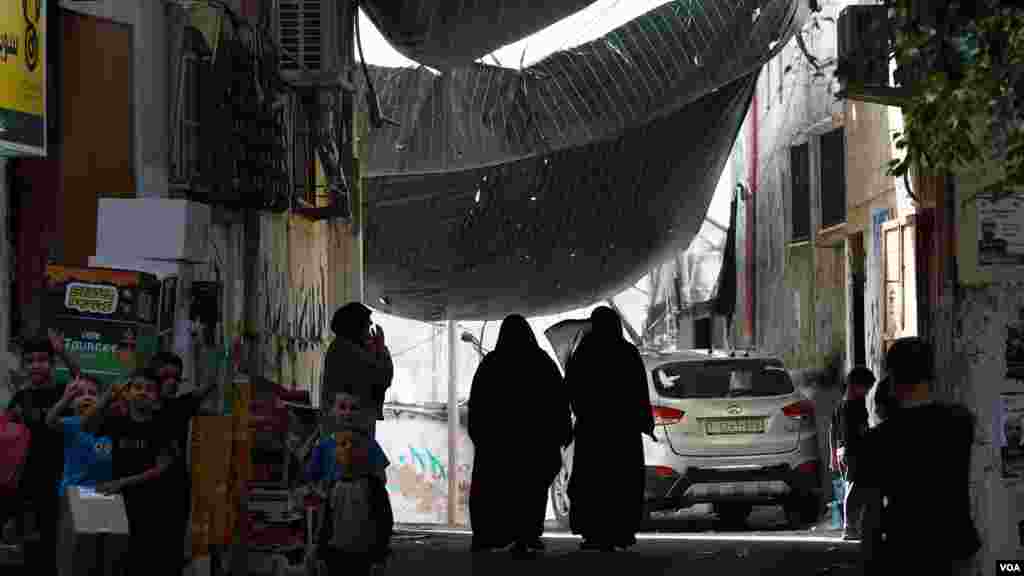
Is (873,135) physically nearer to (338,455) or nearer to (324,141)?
(324,141)

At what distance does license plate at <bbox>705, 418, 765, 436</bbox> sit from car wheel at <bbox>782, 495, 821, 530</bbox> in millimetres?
703

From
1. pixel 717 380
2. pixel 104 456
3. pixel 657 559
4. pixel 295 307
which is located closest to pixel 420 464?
pixel 717 380

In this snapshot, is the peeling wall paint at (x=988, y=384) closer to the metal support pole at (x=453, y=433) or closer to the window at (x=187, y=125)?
the window at (x=187, y=125)

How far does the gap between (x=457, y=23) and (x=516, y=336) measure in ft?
17.1

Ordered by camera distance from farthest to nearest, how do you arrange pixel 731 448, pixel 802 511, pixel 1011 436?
pixel 802 511 → pixel 731 448 → pixel 1011 436

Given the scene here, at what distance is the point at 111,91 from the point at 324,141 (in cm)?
521

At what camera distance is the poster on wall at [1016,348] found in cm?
1240

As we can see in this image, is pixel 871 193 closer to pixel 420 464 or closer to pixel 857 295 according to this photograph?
pixel 857 295

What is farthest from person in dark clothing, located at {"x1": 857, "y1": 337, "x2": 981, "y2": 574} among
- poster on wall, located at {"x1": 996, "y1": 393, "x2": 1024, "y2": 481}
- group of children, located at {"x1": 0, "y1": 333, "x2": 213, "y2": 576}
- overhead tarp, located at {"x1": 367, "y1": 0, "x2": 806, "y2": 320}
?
overhead tarp, located at {"x1": 367, "y1": 0, "x2": 806, "y2": 320}

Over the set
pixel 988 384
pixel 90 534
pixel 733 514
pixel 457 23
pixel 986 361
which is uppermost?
pixel 457 23

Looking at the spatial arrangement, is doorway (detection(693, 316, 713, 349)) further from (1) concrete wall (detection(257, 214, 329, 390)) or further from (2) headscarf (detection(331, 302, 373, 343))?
(2) headscarf (detection(331, 302, 373, 343))

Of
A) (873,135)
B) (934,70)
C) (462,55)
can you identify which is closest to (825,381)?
(873,135)

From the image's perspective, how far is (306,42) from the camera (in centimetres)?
1833

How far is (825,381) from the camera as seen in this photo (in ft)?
84.0
